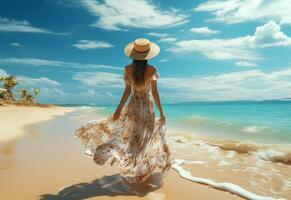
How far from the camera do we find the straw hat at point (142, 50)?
4660 mm

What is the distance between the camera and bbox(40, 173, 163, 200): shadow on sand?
14.3 feet

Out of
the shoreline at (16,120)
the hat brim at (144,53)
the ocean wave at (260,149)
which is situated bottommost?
the shoreline at (16,120)

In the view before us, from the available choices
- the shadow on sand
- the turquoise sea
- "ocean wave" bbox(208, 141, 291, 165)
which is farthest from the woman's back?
the turquoise sea

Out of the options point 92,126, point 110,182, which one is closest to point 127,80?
point 92,126

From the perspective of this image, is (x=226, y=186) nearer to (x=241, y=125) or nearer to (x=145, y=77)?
(x=145, y=77)

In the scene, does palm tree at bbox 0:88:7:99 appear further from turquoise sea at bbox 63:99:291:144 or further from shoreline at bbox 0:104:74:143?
turquoise sea at bbox 63:99:291:144

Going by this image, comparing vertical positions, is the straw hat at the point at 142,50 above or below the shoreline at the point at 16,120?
above

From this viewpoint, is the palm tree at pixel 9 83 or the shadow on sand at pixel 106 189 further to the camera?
the palm tree at pixel 9 83

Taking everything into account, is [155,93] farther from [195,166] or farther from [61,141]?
[61,141]

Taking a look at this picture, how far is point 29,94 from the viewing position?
170 feet

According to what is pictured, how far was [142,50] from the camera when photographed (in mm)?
4684

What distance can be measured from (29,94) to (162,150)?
51.1 m

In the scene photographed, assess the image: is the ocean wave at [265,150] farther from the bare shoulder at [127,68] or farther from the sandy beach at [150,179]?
the bare shoulder at [127,68]

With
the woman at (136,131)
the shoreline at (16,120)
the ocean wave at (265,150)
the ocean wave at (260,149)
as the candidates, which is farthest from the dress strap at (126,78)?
the shoreline at (16,120)
